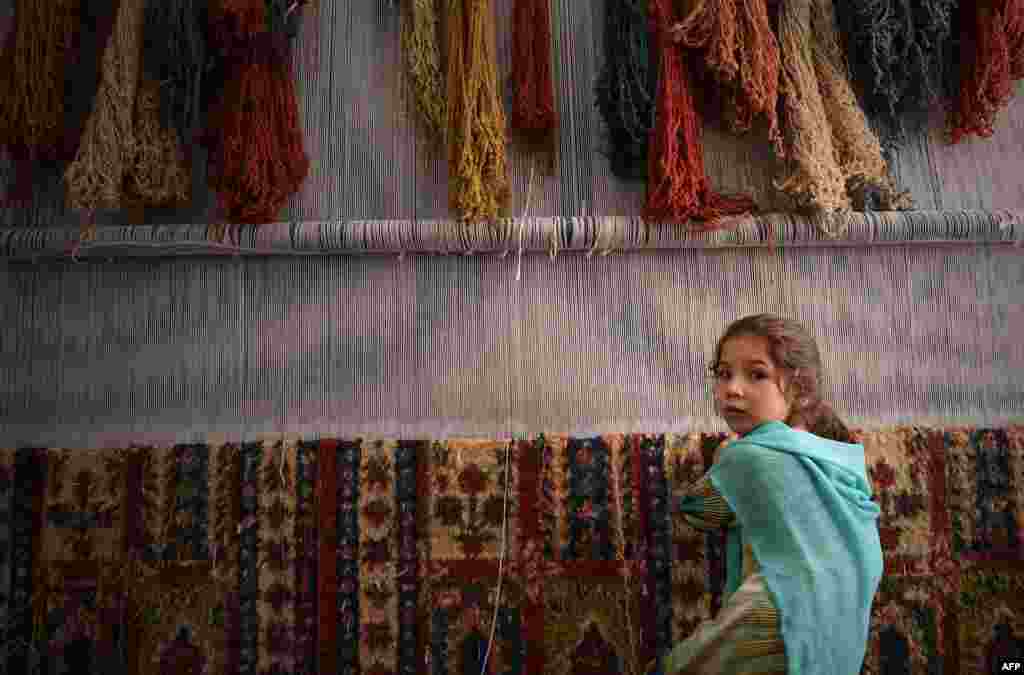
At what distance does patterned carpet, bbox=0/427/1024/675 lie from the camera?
1518mm

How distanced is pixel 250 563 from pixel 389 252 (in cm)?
74

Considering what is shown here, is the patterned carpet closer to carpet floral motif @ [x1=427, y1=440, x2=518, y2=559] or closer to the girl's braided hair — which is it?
carpet floral motif @ [x1=427, y1=440, x2=518, y2=559]

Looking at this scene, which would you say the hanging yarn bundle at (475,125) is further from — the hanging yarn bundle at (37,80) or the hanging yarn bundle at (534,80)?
the hanging yarn bundle at (37,80)

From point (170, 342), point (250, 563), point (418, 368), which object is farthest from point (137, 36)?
point (250, 563)

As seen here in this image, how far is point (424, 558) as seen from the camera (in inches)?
60.8

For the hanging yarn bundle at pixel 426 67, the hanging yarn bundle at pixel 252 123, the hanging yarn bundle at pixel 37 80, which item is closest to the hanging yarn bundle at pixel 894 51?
the hanging yarn bundle at pixel 426 67

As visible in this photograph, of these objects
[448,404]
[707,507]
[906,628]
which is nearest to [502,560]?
[448,404]

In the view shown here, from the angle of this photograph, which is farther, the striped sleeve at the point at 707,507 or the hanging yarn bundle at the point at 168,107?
the hanging yarn bundle at the point at 168,107

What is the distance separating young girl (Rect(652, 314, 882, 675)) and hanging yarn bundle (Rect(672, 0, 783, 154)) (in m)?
0.60

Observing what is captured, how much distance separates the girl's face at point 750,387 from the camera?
1256mm

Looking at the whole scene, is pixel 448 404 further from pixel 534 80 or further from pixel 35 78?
pixel 35 78

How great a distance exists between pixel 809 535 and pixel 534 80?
113 cm

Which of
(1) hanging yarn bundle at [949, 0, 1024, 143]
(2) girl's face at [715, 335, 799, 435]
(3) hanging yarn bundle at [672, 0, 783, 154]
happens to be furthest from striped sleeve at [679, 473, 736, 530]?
(1) hanging yarn bundle at [949, 0, 1024, 143]

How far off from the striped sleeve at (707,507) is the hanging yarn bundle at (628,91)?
0.73m
